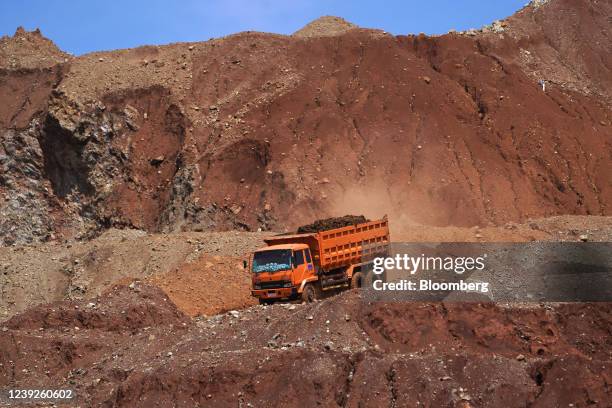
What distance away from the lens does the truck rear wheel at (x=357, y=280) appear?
91.8 ft

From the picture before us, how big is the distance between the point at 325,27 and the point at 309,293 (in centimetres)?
3424

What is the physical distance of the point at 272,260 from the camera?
26672 millimetres

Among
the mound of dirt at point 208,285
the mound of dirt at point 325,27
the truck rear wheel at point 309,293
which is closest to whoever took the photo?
the truck rear wheel at point 309,293

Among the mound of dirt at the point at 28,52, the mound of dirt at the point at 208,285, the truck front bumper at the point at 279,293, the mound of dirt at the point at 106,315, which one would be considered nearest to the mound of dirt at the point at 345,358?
the mound of dirt at the point at 106,315

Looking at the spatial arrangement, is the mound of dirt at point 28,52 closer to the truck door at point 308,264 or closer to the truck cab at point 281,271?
the truck cab at point 281,271

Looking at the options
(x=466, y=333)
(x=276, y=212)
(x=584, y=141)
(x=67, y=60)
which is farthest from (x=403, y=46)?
(x=466, y=333)

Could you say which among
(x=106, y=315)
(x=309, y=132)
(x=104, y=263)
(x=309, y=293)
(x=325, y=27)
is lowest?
(x=106, y=315)

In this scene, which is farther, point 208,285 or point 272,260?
point 208,285

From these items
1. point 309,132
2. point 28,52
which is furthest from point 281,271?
point 28,52

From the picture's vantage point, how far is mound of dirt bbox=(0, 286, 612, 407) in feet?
54.3

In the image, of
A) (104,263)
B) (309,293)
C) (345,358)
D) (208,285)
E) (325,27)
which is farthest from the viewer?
(325,27)

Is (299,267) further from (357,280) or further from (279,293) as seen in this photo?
(357,280)

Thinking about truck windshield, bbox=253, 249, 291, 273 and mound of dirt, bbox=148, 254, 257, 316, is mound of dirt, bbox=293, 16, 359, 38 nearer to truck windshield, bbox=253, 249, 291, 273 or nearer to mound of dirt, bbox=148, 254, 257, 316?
mound of dirt, bbox=148, 254, 257, 316

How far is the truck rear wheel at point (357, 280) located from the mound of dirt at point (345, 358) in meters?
4.53
